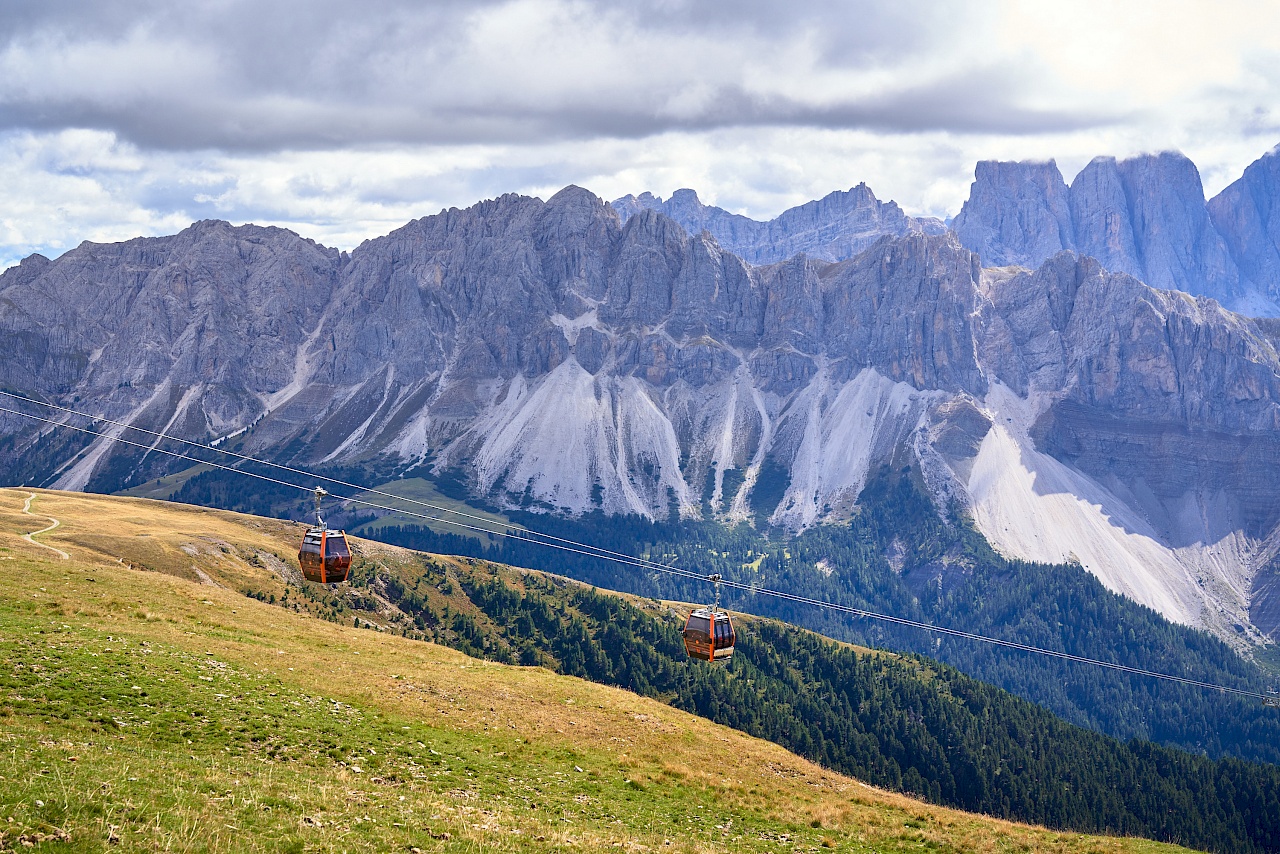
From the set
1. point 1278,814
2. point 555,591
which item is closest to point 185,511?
point 555,591

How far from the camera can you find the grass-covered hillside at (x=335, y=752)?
30.4 meters

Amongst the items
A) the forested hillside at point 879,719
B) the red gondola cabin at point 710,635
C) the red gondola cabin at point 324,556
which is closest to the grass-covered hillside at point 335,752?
the red gondola cabin at point 324,556

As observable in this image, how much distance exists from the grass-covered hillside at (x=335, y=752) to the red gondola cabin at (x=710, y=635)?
5.02 meters

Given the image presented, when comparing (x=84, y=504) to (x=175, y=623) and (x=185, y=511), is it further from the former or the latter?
(x=175, y=623)

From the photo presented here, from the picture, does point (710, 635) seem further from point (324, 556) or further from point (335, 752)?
point (335, 752)

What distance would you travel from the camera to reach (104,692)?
138 ft

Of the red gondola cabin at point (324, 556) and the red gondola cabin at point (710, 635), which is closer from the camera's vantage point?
the red gondola cabin at point (324, 556)

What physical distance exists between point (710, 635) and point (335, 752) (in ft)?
79.3

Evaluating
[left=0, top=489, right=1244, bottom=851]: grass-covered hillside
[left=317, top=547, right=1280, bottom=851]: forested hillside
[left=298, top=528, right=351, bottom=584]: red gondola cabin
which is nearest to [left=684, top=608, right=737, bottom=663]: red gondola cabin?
[left=0, top=489, right=1244, bottom=851]: grass-covered hillside

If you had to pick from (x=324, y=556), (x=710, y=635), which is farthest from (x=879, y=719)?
(x=324, y=556)

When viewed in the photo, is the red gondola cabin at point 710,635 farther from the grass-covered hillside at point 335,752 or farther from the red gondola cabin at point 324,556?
the red gondola cabin at point 324,556

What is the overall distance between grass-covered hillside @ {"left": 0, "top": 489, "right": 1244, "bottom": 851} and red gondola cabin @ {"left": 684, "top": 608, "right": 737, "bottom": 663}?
5022 mm

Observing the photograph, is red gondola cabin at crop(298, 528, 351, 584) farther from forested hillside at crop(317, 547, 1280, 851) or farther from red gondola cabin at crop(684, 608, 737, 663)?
forested hillside at crop(317, 547, 1280, 851)

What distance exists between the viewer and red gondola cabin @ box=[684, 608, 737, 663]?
2359 inches
